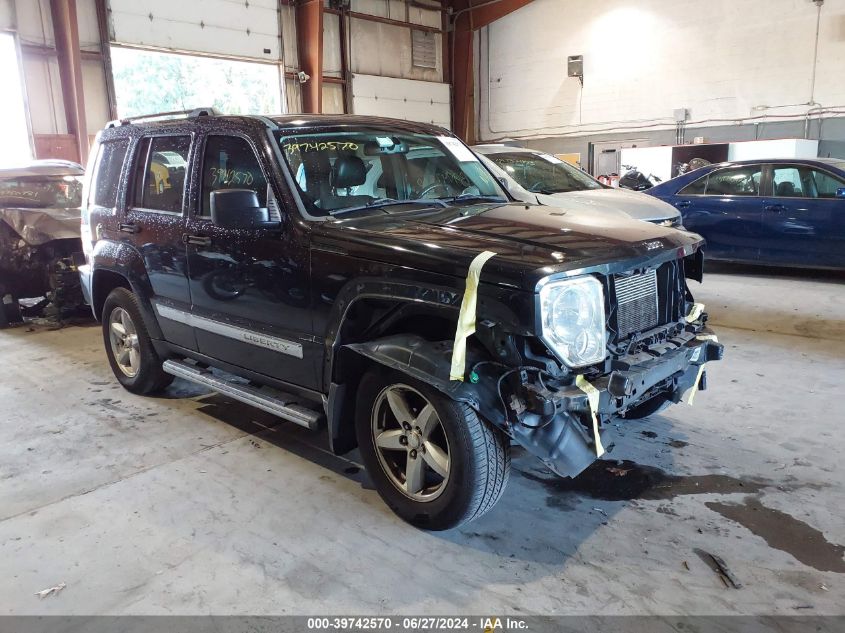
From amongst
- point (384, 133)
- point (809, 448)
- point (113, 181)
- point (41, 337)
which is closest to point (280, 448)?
point (384, 133)

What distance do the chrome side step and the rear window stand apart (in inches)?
50.6

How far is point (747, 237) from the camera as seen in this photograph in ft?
27.3

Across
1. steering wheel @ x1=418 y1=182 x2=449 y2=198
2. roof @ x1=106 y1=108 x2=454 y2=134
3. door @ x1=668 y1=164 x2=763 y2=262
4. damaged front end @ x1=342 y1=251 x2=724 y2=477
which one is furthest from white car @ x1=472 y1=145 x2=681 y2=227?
damaged front end @ x1=342 y1=251 x2=724 y2=477

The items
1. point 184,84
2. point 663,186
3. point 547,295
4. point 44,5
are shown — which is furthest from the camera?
point 184,84

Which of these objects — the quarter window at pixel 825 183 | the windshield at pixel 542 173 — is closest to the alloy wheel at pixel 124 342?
the windshield at pixel 542 173

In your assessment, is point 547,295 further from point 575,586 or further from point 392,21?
point 392,21

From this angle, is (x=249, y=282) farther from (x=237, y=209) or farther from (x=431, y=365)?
(x=431, y=365)

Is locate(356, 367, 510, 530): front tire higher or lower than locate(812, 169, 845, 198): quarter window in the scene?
lower

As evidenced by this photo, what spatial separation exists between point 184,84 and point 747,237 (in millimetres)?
11121

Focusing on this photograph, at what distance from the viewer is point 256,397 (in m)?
3.46

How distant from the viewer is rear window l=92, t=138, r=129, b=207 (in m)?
4.44

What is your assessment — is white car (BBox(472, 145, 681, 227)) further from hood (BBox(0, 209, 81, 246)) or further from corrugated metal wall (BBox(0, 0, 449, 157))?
corrugated metal wall (BBox(0, 0, 449, 157))

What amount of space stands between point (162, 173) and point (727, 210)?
7103 mm

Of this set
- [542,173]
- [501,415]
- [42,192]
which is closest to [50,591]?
[501,415]
